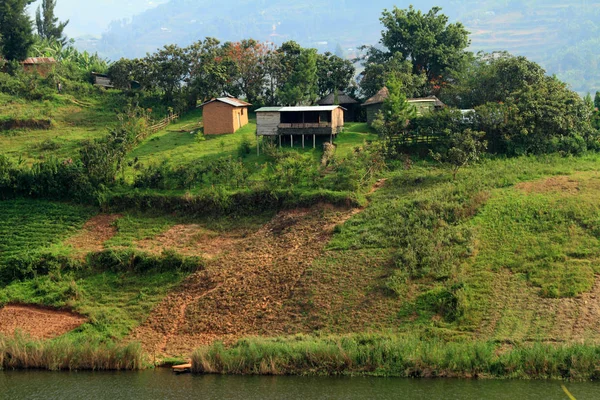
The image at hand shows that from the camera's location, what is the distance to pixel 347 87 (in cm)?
4900

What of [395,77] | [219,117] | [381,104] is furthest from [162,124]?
[395,77]

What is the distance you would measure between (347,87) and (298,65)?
4.54m

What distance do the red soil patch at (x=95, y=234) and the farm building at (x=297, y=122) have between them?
32.7 ft

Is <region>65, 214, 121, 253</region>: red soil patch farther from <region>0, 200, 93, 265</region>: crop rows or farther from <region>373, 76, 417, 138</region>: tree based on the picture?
<region>373, 76, 417, 138</region>: tree

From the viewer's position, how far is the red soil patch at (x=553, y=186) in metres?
29.7

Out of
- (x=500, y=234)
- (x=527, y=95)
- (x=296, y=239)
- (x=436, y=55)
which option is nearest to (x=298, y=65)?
(x=436, y=55)

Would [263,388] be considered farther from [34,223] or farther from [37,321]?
[34,223]

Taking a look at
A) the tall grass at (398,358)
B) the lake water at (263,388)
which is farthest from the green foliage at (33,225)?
the tall grass at (398,358)

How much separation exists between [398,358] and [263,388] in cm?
434

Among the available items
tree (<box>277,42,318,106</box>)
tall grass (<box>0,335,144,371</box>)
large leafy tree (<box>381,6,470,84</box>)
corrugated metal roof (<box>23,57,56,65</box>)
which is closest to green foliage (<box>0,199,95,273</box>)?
tall grass (<box>0,335,144,371</box>)

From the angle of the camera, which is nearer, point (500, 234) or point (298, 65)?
point (500, 234)

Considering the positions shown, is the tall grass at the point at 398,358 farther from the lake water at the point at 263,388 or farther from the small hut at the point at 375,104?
the small hut at the point at 375,104

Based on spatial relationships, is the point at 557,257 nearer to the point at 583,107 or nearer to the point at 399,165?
the point at 399,165

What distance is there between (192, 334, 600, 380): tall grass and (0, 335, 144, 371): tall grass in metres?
2.28
